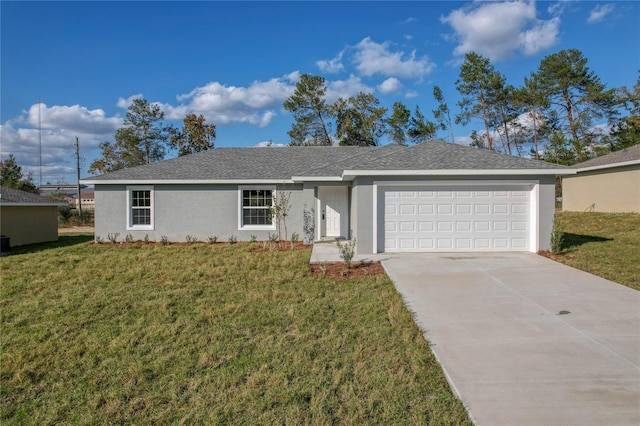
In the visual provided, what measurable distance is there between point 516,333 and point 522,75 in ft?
120

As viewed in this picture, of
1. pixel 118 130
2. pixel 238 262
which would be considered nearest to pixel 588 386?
pixel 238 262

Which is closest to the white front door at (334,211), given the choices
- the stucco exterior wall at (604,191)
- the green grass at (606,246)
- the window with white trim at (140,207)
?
the window with white trim at (140,207)

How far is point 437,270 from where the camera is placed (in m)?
8.58

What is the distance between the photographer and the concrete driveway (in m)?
3.25

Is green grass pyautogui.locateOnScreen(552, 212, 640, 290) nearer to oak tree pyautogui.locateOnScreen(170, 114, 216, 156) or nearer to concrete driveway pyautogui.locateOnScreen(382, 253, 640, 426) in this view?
concrete driveway pyautogui.locateOnScreen(382, 253, 640, 426)

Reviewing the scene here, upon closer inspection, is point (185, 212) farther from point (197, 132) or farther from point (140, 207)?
point (197, 132)

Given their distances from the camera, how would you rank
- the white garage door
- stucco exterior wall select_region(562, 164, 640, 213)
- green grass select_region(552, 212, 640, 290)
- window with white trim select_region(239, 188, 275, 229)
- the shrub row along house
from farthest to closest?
stucco exterior wall select_region(562, 164, 640, 213), window with white trim select_region(239, 188, 275, 229), the white garage door, the shrub row along house, green grass select_region(552, 212, 640, 290)

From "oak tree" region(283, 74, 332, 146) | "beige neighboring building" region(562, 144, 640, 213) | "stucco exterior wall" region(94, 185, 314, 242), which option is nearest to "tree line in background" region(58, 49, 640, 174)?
"oak tree" region(283, 74, 332, 146)

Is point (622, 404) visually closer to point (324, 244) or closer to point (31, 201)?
point (324, 244)

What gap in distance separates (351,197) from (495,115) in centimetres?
2784

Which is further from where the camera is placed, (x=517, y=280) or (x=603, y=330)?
(x=517, y=280)

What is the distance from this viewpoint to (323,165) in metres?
15.9

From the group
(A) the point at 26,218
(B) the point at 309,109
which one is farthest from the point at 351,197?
(B) the point at 309,109

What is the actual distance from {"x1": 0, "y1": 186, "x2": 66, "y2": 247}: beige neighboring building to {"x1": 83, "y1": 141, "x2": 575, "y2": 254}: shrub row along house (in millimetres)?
3265
